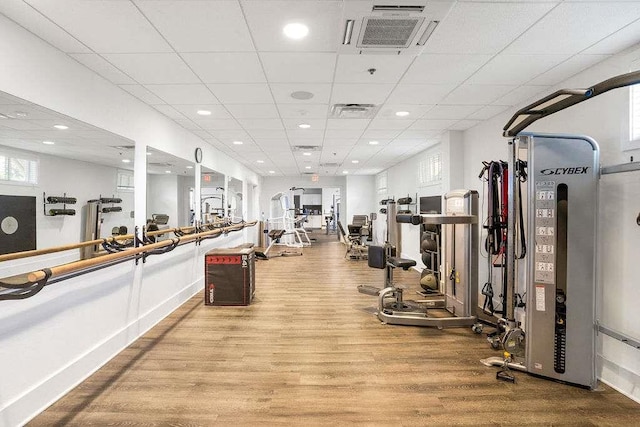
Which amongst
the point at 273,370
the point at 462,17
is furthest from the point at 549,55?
the point at 273,370

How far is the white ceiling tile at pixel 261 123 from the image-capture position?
4.60 meters

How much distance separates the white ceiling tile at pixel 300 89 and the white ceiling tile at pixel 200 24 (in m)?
0.81

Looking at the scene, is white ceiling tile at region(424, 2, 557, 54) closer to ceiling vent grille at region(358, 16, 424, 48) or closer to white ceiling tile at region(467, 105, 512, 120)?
ceiling vent grille at region(358, 16, 424, 48)

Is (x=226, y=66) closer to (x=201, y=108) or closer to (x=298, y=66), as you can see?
(x=298, y=66)

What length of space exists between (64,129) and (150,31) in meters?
1.24

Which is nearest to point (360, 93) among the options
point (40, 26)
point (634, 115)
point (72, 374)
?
point (634, 115)

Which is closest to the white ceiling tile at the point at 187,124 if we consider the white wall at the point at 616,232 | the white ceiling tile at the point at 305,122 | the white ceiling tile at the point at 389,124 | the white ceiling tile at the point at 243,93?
the white ceiling tile at the point at 243,93

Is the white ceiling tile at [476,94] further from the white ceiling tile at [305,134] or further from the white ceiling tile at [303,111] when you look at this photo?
the white ceiling tile at [305,134]

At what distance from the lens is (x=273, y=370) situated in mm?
2781

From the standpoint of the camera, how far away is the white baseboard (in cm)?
206

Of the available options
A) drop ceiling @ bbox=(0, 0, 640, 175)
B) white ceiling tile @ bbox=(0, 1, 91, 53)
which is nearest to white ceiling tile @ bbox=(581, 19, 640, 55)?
drop ceiling @ bbox=(0, 0, 640, 175)

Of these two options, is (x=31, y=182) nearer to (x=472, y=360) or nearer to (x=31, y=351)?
(x=31, y=351)

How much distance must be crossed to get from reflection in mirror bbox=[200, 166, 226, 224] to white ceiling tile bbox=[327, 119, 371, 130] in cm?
260

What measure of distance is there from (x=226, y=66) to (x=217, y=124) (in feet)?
6.83
